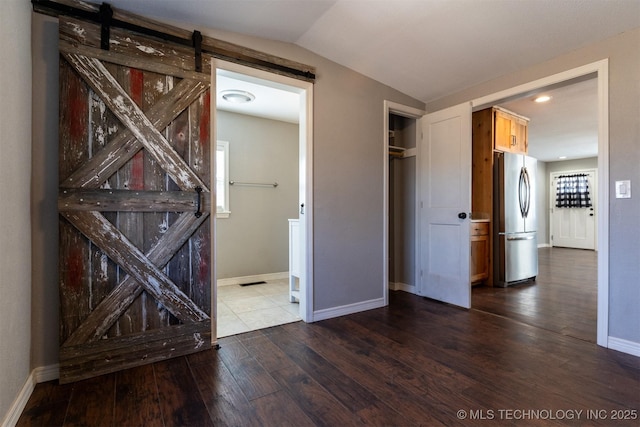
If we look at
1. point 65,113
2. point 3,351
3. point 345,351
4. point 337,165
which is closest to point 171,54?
point 65,113

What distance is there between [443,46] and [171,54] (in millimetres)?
2115

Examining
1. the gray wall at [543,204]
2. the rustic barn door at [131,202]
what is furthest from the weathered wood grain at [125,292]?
the gray wall at [543,204]

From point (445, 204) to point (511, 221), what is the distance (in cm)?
157

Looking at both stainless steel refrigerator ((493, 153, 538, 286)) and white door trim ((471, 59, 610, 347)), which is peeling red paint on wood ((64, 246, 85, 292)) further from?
stainless steel refrigerator ((493, 153, 538, 286))

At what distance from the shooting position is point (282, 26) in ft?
7.76

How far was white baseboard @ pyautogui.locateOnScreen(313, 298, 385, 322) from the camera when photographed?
2803 mm

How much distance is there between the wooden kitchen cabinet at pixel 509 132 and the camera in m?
4.15

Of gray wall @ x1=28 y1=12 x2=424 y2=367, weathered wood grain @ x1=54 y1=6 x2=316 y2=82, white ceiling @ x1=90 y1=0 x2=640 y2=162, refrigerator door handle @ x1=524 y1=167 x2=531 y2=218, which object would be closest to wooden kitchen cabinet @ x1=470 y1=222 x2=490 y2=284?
refrigerator door handle @ x1=524 y1=167 x2=531 y2=218

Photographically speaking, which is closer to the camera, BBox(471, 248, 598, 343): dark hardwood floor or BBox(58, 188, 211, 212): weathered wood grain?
BBox(58, 188, 211, 212): weathered wood grain

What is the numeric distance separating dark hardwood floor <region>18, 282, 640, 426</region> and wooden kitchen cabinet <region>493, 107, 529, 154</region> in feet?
8.92

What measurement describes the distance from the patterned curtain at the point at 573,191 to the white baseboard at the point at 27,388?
34.2 ft

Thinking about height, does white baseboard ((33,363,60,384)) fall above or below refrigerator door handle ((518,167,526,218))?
below

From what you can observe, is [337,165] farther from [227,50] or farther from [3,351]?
[3,351]

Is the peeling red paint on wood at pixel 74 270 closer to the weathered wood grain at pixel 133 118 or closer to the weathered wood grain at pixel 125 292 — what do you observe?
the weathered wood grain at pixel 125 292
